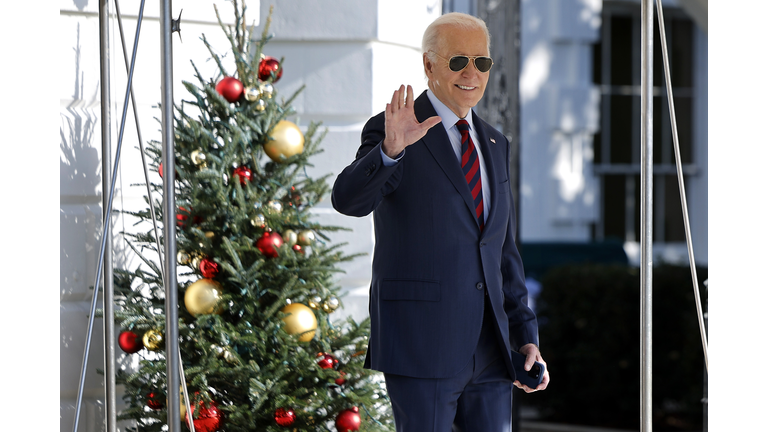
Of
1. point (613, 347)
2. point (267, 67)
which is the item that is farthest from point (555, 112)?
point (267, 67)

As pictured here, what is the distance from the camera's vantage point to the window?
408 inches

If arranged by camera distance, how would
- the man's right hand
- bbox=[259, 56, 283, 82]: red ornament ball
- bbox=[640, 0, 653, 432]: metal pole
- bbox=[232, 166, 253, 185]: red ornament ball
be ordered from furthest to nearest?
bbox=[259, 56, 283, 82]: red ornament ball < bbox=[232, 166, 253, 185]: red ornament ball < bbox=[640, 0, 653, 432]: metal pole < the man's right hand

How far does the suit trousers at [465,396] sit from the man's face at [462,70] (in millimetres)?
515

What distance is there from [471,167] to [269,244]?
1185 mm

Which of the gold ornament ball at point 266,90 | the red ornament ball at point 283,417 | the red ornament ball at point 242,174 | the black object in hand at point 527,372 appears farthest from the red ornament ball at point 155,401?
the black object in hand at point 527,372

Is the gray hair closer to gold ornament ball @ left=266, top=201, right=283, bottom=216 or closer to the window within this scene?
gold ornament ball @ left=266, top=201, right=283, bottom=216

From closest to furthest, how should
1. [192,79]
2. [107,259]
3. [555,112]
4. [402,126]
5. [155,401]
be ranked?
1. [402,126]
2. [107,259]
3. [155,401]
4. [192,79]
5. [555,112]

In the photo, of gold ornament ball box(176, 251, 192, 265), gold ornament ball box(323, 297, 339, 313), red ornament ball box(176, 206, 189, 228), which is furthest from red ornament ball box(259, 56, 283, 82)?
gold ornament ball box(323, 297, 339, 313)

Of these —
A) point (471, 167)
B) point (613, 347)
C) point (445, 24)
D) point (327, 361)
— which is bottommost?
point (613, 347)

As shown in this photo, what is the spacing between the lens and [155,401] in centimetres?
289

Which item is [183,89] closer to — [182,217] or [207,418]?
[182,217]

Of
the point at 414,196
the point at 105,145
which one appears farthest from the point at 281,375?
the point at 414,196

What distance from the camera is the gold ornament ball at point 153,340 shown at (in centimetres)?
289

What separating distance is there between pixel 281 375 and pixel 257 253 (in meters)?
0.46
